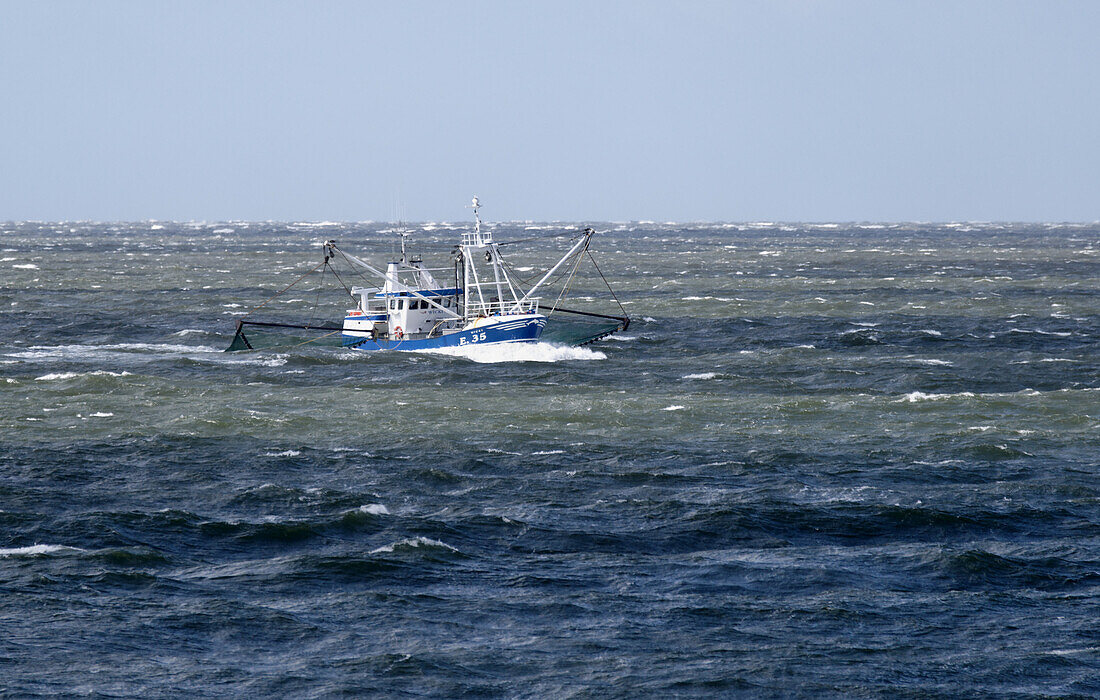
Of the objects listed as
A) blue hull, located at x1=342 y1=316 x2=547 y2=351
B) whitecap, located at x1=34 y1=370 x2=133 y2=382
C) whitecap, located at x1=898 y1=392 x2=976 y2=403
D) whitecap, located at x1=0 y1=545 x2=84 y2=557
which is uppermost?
blue hull, located at x1=342 y1=316 x2=547 y2=351

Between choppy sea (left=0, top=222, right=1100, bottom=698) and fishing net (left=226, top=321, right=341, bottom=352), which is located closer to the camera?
choppy sea (left=0, top=222, right=1100, bottom=698)

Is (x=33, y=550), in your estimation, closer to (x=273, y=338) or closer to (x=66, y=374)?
(x=66, y=374)

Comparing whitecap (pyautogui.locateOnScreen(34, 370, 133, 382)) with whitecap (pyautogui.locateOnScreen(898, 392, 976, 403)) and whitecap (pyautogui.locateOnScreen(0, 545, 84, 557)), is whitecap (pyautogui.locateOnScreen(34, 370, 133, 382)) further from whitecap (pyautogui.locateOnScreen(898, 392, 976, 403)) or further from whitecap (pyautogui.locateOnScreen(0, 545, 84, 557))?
whitecap (pyautogui.locateOnScreen(898, 392, 976, 403))

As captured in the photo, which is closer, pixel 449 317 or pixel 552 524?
pixel 552 524

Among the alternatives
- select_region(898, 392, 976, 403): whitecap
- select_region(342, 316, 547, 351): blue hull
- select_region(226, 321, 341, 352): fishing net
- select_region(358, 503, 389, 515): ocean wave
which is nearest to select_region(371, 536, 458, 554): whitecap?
select_region(358, 503, 389, 515): ocean wave

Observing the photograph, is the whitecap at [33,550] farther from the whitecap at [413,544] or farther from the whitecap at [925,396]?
the whitecap at [925,396]

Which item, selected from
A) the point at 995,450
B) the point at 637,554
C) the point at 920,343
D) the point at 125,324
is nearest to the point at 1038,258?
the point at 920,343

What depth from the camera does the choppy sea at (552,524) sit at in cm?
2484

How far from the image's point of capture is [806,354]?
237ft

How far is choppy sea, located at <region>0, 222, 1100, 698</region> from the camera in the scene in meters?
24.8

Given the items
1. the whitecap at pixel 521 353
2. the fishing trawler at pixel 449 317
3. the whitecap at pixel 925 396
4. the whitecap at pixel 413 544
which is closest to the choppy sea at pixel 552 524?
the whitecap at pixel 413 544

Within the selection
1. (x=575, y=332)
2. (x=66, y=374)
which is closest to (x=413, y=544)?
(x=66, y=374)

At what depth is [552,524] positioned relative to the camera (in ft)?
114

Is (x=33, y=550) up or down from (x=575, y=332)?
down
